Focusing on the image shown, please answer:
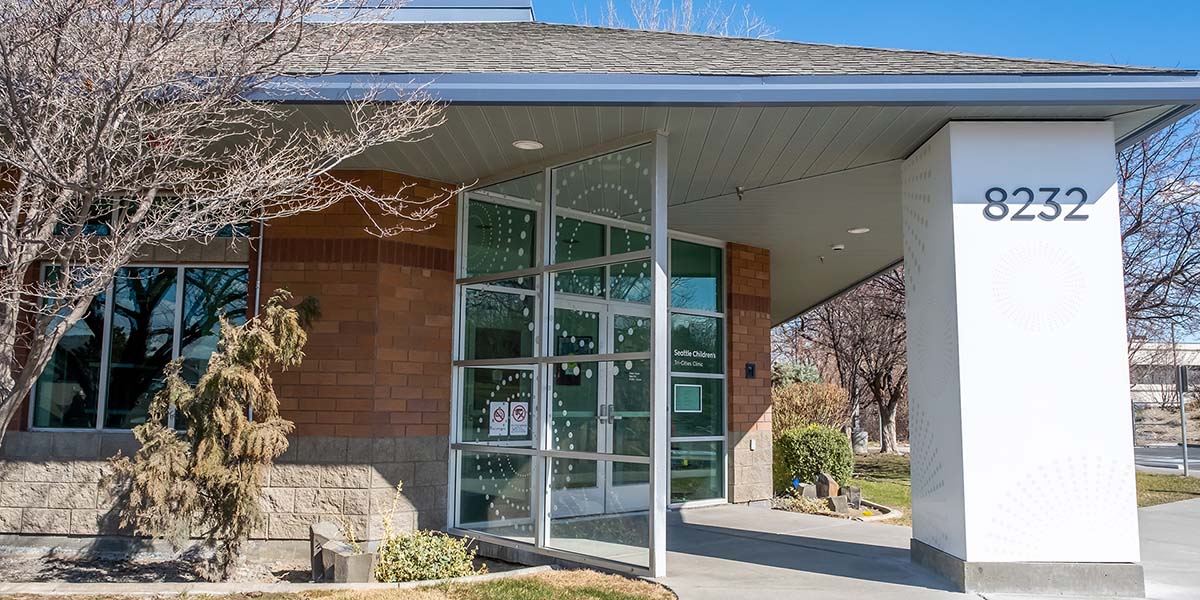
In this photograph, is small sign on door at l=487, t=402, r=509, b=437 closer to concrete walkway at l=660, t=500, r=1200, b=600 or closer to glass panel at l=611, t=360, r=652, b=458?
glass panel at l=611, t=360, r=652, b=458

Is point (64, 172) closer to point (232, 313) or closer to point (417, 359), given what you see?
point (232, 313)

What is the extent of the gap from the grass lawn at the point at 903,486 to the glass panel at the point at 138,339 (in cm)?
869

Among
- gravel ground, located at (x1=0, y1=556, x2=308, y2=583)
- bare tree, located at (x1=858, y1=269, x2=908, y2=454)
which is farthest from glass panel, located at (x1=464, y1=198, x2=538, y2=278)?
bare tree, located at (x1=858, y1=269, x2=908, y2=454)

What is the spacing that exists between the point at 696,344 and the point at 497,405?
452 centimetres

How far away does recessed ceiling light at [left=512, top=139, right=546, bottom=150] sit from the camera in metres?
8.20

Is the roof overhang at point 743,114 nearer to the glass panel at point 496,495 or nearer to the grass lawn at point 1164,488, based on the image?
the glass panel at point 496,495

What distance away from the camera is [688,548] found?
9133 mm

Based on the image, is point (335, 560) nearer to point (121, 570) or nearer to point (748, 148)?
point (121, 570)

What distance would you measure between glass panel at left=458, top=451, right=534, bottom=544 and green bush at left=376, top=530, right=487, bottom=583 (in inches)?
51.4

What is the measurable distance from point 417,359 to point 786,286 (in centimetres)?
958

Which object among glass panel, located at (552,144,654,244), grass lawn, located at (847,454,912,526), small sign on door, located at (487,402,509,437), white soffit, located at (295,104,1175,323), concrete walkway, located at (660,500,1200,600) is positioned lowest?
grass lawn, located at (847,454,912,526)

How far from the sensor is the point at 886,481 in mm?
18484

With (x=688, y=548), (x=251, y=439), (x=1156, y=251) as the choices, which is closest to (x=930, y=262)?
(x=688, y=548)

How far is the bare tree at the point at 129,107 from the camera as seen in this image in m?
5.79
